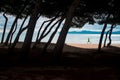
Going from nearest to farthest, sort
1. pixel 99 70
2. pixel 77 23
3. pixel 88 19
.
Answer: pixel 99 70 < pixel 88 19 < pixel 77 23

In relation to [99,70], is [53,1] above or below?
above

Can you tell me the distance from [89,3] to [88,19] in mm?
7142

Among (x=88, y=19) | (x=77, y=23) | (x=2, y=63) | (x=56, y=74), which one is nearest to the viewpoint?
(x=56, y=74)

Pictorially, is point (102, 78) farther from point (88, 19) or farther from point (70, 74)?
point (88, 19)

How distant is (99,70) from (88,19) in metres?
14.1

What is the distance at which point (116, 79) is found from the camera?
1200 centimetres

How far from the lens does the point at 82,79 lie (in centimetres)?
1204

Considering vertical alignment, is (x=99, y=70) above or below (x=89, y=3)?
below

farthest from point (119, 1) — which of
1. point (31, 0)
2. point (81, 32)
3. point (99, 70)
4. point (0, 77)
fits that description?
point (81, 32)

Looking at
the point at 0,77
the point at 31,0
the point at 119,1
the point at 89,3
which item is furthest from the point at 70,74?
the point at 31,0

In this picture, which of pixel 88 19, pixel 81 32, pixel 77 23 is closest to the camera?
pixel 88 19

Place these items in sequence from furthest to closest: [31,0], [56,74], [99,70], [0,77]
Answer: [31,0]
[99,70]
[56,74]
[0,77]

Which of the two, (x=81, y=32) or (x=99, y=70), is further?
(x=81, y=32)

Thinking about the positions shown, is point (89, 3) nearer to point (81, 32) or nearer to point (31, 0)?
point (31, 0)
